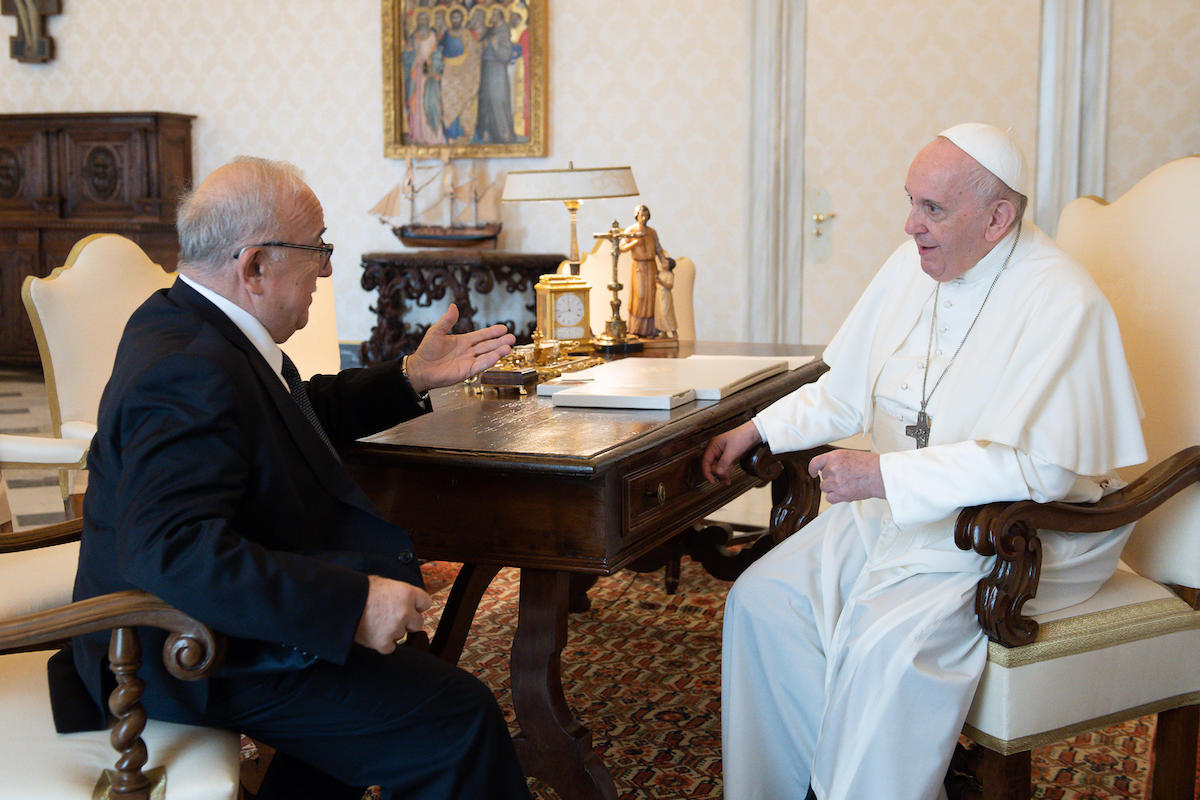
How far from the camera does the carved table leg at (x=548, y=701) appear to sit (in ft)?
8.07

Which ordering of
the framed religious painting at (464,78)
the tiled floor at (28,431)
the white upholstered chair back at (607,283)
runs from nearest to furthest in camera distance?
the white upholstered chair back at (607,283) → the tiled floor at (28,431) → the framed religious painting at (464,78)

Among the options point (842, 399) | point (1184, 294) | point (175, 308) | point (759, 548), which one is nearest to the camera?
point (175, 308)

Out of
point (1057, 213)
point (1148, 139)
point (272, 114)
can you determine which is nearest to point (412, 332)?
point (272, 114)

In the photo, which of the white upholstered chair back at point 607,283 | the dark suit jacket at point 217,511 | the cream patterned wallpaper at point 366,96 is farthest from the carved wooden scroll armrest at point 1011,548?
the cream patterned wallpaper at point 366,96

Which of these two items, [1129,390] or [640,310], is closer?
[1129,390]

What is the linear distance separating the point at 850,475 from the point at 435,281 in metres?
6.13

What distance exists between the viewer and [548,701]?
2.48 meters

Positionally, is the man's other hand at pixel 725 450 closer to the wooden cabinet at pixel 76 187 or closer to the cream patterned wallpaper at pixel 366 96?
the cream patterned wallpaper at pixel 366 96

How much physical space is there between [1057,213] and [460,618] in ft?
16.4

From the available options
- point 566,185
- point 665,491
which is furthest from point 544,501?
point 566,185

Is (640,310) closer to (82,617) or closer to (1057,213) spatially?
(82,617)

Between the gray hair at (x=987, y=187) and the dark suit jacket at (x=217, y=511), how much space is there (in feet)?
4.72

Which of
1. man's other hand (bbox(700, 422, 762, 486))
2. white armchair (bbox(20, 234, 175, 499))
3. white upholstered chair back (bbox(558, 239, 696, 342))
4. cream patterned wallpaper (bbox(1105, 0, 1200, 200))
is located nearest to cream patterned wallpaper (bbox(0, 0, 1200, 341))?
cream patterned wallpaper (bbox(1105, 0, 1200, 200))

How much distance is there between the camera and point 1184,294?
104 inches
